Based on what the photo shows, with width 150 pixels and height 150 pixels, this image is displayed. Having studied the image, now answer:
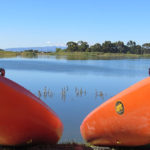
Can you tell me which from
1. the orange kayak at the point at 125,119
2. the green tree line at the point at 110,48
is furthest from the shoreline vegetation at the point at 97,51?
the orange kayak at the point at 125,119

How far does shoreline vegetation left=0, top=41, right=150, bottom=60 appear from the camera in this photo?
7269 cm

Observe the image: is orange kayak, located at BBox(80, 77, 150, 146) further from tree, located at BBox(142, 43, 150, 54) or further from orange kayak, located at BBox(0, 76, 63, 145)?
tree, located at BBox(142, 43, 150, 54)

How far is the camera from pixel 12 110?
301 cm

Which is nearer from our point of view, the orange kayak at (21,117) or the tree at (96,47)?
the orange kayak at (21,117)

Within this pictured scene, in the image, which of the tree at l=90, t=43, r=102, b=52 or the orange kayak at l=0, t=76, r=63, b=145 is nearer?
the orange kayak at l=0, t=76, r=63, b=145

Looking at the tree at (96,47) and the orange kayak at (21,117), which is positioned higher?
the tree at (96,47)

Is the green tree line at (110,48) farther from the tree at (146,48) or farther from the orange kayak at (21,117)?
the orange kayak at (21,117)

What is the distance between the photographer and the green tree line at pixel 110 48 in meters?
73.6

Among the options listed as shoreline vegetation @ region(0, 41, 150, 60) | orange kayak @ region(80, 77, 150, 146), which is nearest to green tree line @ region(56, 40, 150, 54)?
shoreline vegetation @ region(0, 41, 150, 60)

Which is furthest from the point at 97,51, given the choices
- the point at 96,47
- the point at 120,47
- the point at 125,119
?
the point at 125,119

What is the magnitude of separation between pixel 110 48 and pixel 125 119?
7559 cm

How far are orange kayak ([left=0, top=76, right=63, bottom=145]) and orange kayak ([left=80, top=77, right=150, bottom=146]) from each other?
0.77 m

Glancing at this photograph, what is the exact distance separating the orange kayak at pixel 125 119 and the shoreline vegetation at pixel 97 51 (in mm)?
64608

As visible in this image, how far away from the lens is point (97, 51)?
75812 mm
